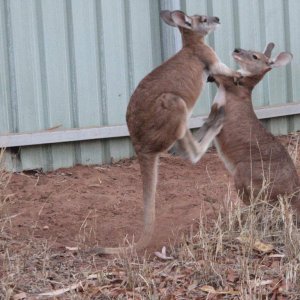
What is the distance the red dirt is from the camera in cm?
650

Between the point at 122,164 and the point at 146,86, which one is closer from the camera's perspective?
the point at 146,86

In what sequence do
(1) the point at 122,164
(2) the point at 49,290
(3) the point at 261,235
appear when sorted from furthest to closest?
(1) the point at 122,164 < (3) the point at 261,235 < (2) the point at 49,290

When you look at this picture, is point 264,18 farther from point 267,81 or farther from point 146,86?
point 146,86

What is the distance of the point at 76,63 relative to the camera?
324 inches

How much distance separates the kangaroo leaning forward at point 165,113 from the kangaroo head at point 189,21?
1 cm

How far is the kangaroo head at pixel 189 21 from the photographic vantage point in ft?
22.9

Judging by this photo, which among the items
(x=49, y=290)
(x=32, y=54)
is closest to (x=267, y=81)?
(x=32, y=54)

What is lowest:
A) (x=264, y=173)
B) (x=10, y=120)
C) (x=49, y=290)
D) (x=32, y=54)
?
(x=49, y=290)

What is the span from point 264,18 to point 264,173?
3.47 m

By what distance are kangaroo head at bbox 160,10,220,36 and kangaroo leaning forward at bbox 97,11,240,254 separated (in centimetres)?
1

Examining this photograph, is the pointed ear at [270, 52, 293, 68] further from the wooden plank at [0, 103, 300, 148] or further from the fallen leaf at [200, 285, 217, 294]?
the fallen leaf at [200, 285, 217, 294]

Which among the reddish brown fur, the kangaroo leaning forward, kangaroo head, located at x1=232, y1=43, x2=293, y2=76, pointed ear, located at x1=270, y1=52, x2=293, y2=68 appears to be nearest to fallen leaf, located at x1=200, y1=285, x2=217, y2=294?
the kangaroo leaning forward

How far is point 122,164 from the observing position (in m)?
8.53

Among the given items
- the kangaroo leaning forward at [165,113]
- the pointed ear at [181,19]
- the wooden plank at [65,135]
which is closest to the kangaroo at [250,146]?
the kangaroo leaning forward at [165,113]
